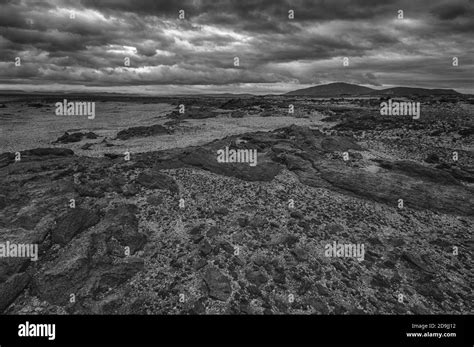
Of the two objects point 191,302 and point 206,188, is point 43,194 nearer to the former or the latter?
point 206,188

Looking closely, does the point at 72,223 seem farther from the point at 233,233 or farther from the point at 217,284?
the point at 233,233

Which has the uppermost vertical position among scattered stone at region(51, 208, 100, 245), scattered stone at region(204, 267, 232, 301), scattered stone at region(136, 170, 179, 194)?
scattered stone at region(136, 170, 179, 194)

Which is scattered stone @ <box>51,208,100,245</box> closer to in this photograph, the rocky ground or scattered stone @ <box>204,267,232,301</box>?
the rocky ground

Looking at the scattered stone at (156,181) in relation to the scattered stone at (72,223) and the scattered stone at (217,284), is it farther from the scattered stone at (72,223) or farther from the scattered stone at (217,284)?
the scattered stone at (217,284)

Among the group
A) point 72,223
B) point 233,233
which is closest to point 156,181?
point 72,223

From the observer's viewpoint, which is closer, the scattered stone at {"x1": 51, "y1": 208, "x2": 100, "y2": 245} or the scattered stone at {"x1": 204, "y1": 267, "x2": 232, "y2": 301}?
the scattered stone at {"x1": 204, "y1": 267, "x2": 232, "y2": 301}

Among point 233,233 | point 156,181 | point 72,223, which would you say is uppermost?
point 156,181

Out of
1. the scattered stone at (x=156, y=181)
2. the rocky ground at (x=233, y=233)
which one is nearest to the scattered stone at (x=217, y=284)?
the rocky ground at (x=233, y=233)

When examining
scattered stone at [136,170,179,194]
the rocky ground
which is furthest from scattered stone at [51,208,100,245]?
scattered stone at [136,170,179,194]
